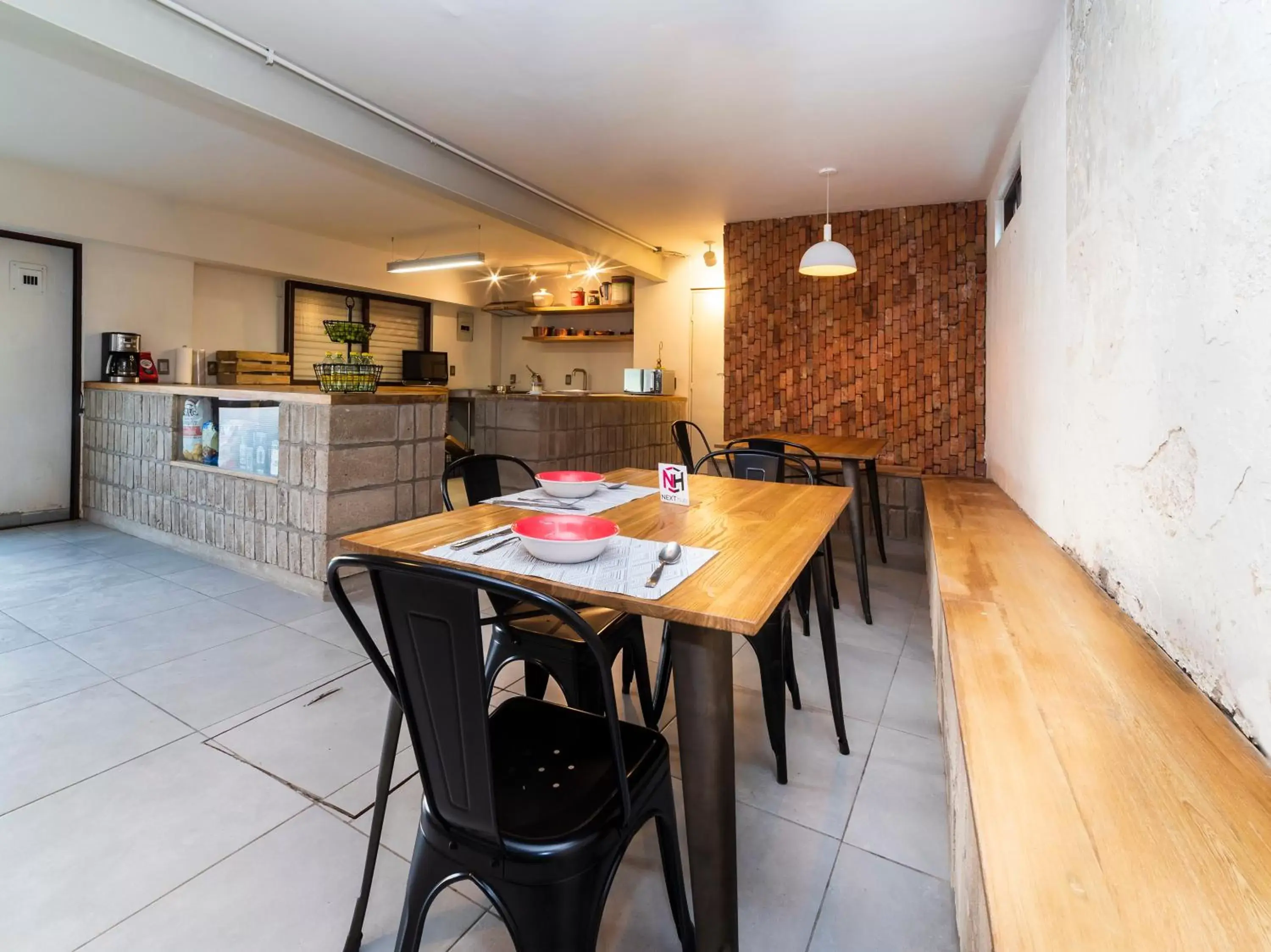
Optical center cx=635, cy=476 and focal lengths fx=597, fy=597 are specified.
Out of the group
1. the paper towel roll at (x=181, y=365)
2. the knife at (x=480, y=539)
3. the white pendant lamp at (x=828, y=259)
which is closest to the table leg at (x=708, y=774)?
the knife at (x=480, y=539)

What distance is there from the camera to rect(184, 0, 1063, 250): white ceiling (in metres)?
2.61

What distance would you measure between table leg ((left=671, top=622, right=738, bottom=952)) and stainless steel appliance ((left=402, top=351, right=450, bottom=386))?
7672 millimetres

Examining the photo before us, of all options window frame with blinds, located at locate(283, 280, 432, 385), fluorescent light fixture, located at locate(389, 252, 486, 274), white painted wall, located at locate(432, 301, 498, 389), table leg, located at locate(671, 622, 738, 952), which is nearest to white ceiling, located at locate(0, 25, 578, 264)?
fluorescent light fixture, located at locate(389, 252, 486, 274)

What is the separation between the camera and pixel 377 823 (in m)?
1.25

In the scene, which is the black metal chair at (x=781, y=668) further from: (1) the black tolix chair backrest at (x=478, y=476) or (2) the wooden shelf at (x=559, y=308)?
(2) the wooden shelf at (x=559, y=308)

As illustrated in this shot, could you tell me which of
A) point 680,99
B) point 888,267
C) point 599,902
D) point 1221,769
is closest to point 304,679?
point 599,902

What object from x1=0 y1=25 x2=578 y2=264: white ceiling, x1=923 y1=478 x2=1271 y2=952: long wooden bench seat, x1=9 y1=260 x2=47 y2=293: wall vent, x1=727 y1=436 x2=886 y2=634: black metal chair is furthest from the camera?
x1=9 y1=260 x2=47 y2=293: wall vent

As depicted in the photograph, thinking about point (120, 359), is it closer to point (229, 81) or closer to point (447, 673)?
point (229, 81)

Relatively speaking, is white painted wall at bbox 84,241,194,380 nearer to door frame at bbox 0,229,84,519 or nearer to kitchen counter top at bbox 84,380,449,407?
door frame at bbox 0,229,84,519

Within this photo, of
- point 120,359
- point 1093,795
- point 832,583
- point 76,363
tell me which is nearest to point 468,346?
point 120,359

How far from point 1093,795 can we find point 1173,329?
3.35 feet

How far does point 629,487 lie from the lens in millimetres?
2098

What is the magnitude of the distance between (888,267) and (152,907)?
576 centimetres

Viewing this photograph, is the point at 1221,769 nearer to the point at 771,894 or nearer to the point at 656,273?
the point at 771,894
